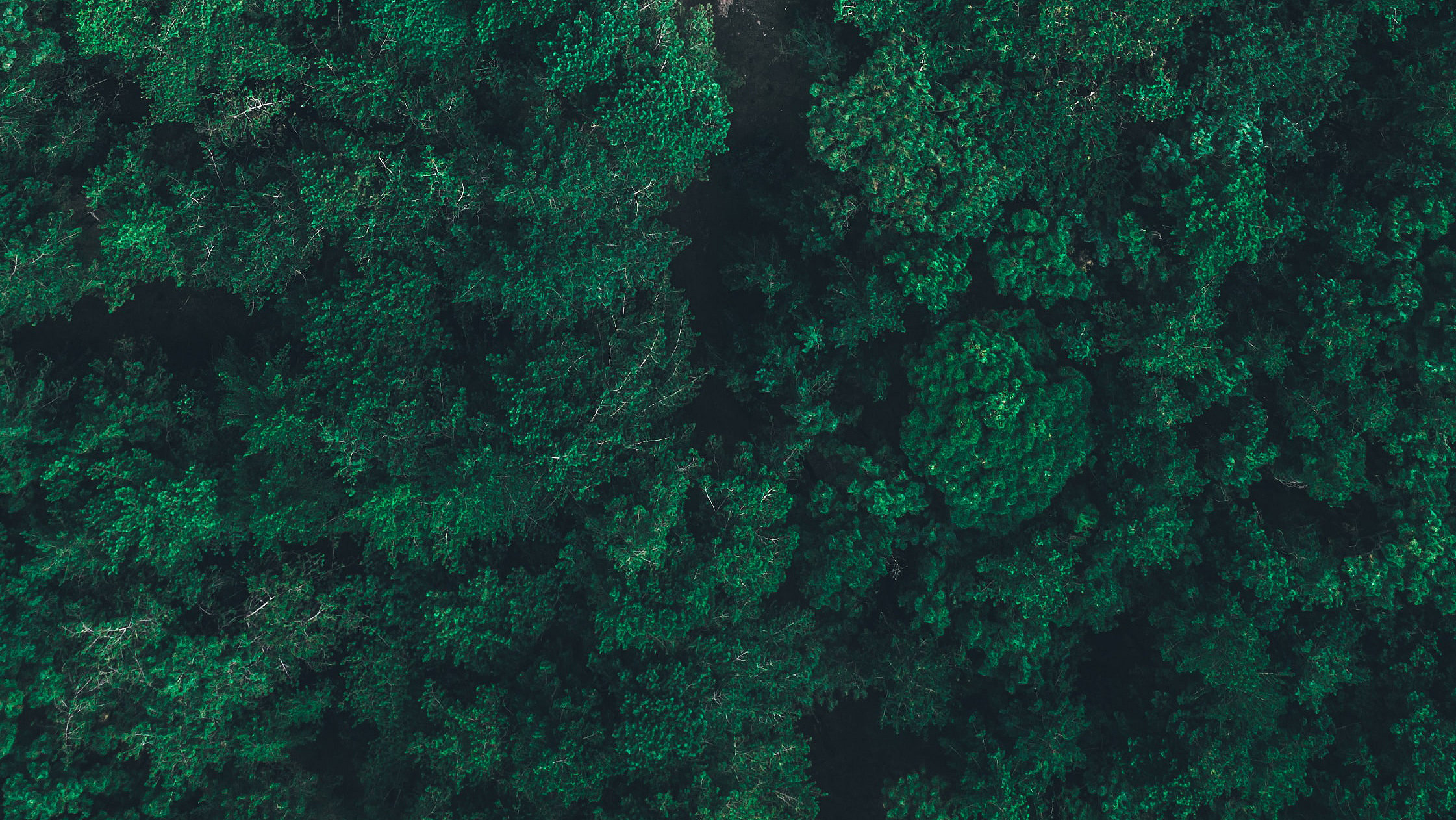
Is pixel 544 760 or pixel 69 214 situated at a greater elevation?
pixel 69 214


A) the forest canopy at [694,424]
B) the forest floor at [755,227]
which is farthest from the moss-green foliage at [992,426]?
the forest floor at [755,227]

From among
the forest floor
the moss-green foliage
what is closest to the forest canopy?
the moss-green foliage

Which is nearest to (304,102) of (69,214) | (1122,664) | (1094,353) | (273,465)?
(69,214)

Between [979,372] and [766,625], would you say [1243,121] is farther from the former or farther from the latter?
[766,625]

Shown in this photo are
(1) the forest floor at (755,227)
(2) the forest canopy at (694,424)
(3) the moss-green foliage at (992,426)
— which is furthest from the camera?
(1) the forest floor at (755,227)

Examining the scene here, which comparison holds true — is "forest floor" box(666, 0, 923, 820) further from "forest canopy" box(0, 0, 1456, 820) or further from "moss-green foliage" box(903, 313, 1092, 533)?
"moss-green foliage" box(903, 313, 1092, 533)

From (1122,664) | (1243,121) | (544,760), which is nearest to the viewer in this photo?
(544,760)

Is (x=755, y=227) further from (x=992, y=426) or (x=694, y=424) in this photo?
(x=992, y=426)

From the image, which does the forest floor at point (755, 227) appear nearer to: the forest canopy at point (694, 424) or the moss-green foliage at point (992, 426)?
the forest canopy at point (694, 424)
